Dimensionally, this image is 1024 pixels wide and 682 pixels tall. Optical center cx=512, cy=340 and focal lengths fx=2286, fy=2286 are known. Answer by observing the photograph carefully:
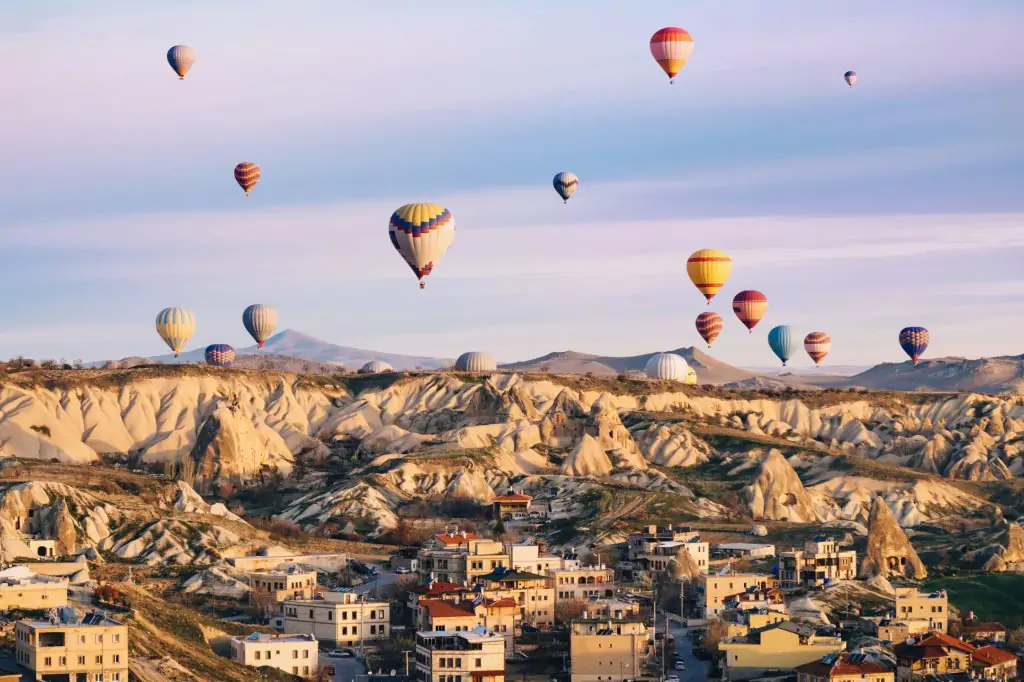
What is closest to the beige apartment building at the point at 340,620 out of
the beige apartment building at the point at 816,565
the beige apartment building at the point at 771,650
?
the beige apartment building at the point at 771,650

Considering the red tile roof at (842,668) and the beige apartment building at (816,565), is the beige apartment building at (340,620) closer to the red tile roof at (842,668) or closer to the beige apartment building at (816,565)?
the red tile roof at (842,668)

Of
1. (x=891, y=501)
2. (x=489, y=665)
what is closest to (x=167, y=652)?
(x=489, y=665)

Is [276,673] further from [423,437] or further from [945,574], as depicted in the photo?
[423,437]

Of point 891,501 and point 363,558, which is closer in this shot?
point 363,558

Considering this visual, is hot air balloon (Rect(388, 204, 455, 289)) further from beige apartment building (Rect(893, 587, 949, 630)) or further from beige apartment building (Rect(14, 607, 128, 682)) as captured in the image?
beige apartment building (Rect(14, 607, 128, 682))

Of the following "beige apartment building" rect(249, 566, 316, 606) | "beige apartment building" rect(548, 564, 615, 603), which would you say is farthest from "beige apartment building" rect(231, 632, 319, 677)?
"beige apartment building" rect(548, 564, 615, 603)

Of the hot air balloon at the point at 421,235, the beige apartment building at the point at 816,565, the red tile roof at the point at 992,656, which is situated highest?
the hot air balloon at the point at 421,235
